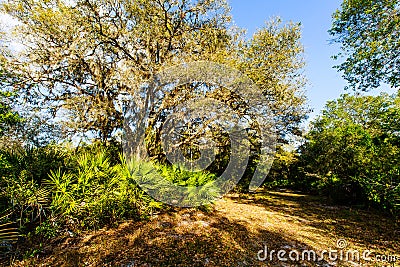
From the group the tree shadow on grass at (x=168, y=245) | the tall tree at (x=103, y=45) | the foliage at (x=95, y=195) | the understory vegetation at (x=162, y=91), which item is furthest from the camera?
the tall tree at (x=103, y=45)

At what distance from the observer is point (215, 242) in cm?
445

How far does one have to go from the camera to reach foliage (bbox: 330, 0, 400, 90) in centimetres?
598

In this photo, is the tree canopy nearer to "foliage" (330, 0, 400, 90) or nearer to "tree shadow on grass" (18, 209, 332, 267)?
"foliage" (330, 0, 400, 90)

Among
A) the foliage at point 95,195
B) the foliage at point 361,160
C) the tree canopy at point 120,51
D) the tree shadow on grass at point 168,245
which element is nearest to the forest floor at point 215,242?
the tree shadow on grass at point 168,245

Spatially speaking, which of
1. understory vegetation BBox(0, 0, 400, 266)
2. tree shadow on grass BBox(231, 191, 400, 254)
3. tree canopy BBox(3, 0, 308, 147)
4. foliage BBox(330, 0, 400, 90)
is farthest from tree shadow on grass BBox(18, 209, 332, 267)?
foliage BBox(330, 0, 400, 90)

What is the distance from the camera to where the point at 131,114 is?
8.03 meters

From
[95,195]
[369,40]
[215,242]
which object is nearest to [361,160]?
[369,40]

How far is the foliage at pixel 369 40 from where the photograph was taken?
598 centimetres

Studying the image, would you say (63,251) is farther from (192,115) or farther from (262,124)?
(262,124)

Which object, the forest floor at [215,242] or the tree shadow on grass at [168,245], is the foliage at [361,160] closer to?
the forest floor at [215,242]

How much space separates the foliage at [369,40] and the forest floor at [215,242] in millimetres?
5222

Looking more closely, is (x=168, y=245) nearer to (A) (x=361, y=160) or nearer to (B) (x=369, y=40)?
(A) (x=361, y=160)

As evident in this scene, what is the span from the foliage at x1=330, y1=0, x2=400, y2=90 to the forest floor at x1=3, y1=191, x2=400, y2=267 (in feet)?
17.1

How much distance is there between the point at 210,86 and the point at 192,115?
1356mm
